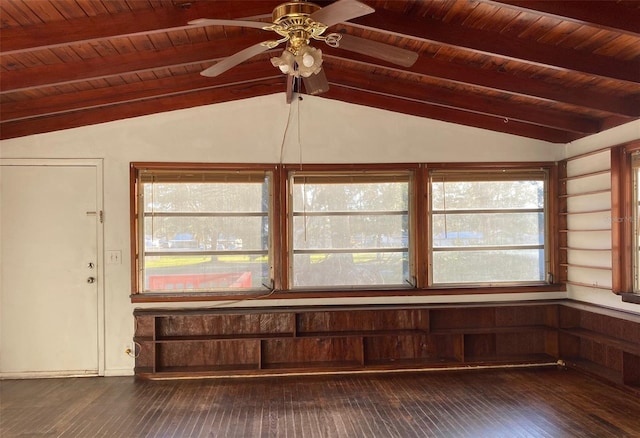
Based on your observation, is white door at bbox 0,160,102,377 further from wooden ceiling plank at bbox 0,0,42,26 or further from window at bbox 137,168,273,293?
wooden ceiling plank at bbox 0,0,42,26

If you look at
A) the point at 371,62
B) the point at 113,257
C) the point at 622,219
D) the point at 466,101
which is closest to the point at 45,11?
the point at 371,62

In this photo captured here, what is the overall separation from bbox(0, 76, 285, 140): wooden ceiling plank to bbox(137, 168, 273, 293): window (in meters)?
0.68

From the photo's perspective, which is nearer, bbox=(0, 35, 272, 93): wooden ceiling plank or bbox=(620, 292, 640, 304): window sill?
bbox=(0, 35, 272, 93): wooden ceiling plank

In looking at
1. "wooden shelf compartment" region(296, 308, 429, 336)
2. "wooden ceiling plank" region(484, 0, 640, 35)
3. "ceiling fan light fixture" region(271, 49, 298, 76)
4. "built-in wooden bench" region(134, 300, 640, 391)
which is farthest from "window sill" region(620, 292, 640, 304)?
"ceiling fan light fixture" region(271, 49, 298, 76)

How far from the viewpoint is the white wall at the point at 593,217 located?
4.26 metres

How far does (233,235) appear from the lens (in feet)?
15.5

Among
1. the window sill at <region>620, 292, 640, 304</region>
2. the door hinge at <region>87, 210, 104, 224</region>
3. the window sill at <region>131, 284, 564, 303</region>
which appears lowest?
the window sill at <region>131, 284, 564, 303</region>

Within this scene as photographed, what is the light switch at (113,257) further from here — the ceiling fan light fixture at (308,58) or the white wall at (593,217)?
the white wall at (593,217)

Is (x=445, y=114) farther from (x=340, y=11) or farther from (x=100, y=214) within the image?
(x=100, y=214)

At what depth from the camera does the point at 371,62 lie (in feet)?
12.1

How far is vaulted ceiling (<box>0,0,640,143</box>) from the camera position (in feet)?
9.47

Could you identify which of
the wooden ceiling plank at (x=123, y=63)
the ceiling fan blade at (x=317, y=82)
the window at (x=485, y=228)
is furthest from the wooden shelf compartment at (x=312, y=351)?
the wooden ceiling plank at (x=123, y=63)

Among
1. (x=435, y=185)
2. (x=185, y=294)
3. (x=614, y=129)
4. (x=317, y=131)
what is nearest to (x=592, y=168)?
(x=614, y=129)

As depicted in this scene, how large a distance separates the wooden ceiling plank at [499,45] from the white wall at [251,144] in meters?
1.28
